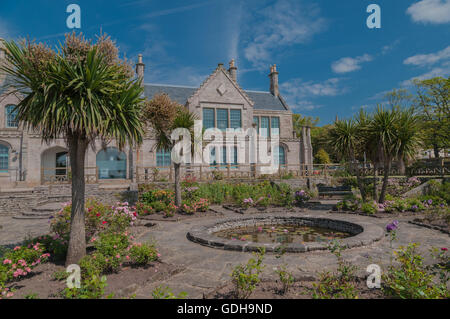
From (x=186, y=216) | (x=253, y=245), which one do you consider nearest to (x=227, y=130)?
(x=186, y=216)

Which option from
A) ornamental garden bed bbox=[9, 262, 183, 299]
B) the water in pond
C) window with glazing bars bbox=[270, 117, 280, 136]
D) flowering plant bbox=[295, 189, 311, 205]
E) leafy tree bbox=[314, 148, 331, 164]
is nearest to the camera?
ornamental garden bed bbox=[9, 262, 183, 299]

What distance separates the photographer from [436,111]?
30891 mm

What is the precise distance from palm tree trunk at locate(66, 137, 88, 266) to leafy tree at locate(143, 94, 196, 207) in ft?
24.1

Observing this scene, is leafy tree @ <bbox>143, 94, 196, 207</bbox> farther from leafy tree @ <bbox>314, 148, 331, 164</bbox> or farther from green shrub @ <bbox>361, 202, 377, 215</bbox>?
leafy tree @ <bbox>314, 148, 331, 164</bbox>

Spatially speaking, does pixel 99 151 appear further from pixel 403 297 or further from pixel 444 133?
pixel 444 133

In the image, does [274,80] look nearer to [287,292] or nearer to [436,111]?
[436,111]

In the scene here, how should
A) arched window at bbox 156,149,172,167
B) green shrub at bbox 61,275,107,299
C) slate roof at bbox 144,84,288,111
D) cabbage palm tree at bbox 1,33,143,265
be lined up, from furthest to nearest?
slate roof at bbox 144,84,288,111
arched window at bbox 156,149,172,167
cabbage palm tree at bbox 1,33,143,265
green shrub at bbox 61,275,107,299

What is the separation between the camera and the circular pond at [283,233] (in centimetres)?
697

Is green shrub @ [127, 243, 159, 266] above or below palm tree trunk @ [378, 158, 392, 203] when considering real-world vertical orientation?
below

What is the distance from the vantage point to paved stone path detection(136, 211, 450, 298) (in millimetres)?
4859

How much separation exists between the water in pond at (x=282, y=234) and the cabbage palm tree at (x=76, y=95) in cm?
524

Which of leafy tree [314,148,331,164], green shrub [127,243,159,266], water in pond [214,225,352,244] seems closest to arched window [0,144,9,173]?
water in pond [214,225,352,244]

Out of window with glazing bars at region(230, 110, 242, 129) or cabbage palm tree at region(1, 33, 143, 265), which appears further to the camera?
window with glazing bars at region(230, 110, 242, 129)

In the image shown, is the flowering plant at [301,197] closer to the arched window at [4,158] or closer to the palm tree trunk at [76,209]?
the palm tree trunk at [76,209]
